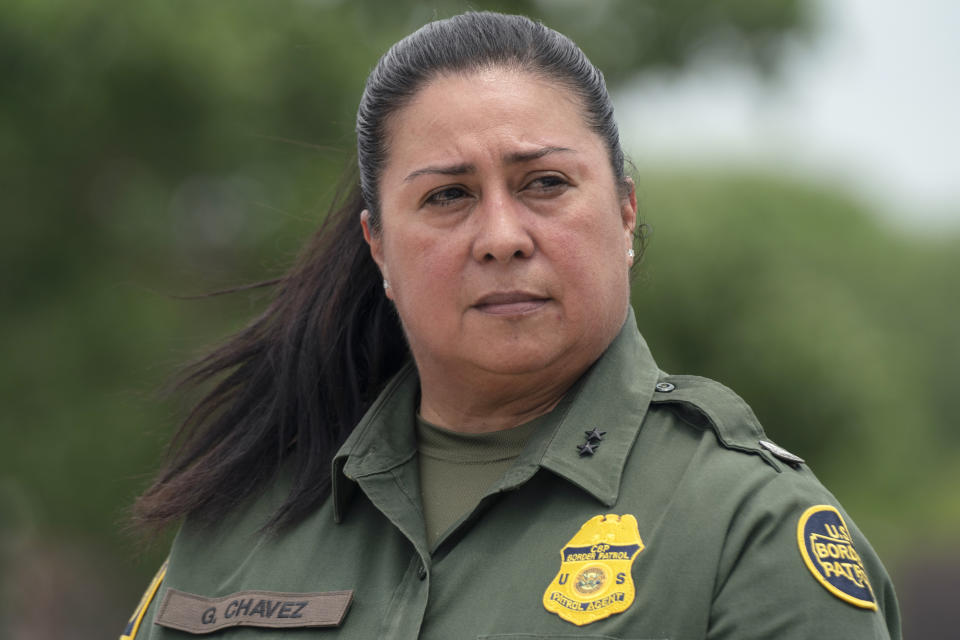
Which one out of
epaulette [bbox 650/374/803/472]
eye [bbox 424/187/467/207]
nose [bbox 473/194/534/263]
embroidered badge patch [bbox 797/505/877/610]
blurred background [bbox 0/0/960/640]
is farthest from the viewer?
blurred background [bbox 0/0/960/640]

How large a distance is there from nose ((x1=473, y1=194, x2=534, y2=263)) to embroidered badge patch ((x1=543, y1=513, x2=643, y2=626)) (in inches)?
20.6

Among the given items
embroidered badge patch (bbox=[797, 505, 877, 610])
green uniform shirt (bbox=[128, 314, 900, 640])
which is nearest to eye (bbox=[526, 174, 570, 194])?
green uniform shirt (bbox=[128, 314, 900, 640])

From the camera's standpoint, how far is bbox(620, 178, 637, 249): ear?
2832 mm

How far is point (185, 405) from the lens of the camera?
389cm

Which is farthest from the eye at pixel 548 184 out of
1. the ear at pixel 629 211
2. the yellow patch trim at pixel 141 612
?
the yellow patch trim at pixel 141 612

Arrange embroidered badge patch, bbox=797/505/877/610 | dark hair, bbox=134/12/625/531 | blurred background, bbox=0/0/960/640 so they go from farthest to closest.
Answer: blurred background, bbox=0/0/960/640 < dark hair, bbox=134/12/625/531 < embroidered badge patch, bbox=797/505/877/610

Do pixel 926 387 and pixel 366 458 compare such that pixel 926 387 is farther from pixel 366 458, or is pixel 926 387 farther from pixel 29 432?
pixel 366 458

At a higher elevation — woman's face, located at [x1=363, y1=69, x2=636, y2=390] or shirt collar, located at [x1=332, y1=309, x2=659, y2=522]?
woman's face, located at [x1=363, y1=69, x2=636, y2=390]

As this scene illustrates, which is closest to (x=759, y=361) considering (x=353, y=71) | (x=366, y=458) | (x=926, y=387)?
(x=353, y=71)

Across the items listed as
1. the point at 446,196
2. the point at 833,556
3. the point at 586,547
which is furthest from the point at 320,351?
the point at 833,556

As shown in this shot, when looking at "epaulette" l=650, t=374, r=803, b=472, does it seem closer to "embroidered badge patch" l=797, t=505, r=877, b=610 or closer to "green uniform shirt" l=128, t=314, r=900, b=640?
"green uniform shirt" l=128, t=314, r=900, b=640

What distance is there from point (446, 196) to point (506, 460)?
54 cm

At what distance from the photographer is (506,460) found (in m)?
2.69

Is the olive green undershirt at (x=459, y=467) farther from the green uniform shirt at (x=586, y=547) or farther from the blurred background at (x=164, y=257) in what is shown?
the blurred background at (x=164, y=257)
